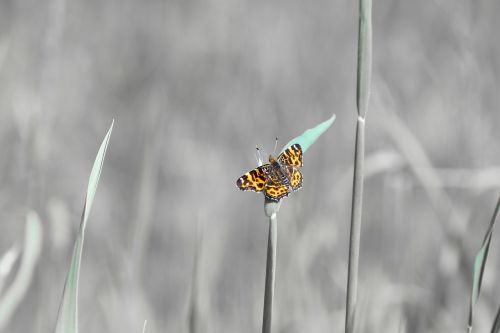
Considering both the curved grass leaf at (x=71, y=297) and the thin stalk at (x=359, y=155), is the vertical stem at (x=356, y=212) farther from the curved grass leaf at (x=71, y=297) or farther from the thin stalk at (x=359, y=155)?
the curved grass leaf at (x=71, y=297)

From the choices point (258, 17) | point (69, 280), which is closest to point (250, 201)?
point (258, 17)

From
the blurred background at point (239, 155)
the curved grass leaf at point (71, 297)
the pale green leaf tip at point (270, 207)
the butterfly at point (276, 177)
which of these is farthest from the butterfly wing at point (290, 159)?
the curved grass leaf at point (71, 297)

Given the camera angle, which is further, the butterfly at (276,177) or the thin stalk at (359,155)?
the butterfly at (276,177)

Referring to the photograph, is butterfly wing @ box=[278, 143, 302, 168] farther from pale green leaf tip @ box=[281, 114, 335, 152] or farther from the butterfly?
pale green leaf tip @ box=[281, 114, 335, 152]

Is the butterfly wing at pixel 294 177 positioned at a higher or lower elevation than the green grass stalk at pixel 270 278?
higher

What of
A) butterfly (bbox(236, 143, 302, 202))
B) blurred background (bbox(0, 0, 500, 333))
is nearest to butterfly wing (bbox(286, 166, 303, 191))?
butterfly (bbox(236, 143, 302, 202))

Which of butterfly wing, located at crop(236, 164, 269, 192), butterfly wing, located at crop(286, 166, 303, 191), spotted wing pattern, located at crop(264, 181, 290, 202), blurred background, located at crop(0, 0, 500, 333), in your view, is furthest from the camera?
blurred background, located at crop(0, 0, 500, 333)

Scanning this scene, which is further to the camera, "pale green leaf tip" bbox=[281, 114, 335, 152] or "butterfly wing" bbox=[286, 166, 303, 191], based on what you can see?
"butterfly wing" bbox=[286, 166, 303, 191]
